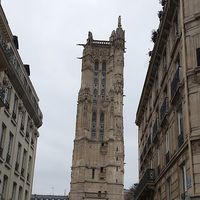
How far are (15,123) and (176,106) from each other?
12.2 m

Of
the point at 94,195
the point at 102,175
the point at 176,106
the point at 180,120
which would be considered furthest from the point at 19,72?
the point at 102,175

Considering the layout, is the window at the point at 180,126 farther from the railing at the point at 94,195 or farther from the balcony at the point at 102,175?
the balcony at the point at 102,175

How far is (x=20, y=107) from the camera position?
2727cm

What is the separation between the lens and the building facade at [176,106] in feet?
50.7

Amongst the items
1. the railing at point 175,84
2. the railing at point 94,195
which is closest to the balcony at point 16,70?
the railing at point 175,84

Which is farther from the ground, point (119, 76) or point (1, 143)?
A: point (119, 76)

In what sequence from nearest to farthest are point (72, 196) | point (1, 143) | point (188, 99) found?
point (188, 99)
point (1, 143)
point (72, 196)

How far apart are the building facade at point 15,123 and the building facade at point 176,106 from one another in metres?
8.66

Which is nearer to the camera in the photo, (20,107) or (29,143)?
(20,107)

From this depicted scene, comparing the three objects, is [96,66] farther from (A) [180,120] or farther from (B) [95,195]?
(A) [180,120]

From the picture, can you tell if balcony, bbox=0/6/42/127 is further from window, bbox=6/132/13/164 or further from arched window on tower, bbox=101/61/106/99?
arched window on tower, bbox=101/61/106/99

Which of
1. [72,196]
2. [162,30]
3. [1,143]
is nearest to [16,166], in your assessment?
[1,143]

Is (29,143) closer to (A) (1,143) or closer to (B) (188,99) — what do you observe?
(A) (1,143)

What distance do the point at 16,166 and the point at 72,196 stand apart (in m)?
57.0
